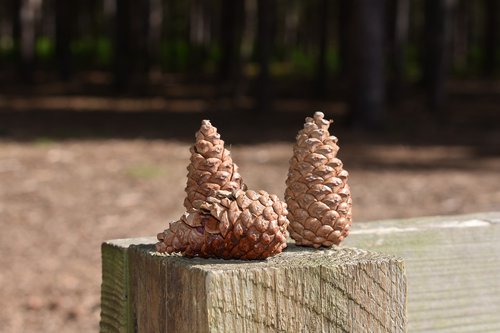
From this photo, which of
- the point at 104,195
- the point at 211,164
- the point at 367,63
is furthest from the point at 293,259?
the point at 367,63

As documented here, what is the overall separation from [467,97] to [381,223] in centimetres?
2027

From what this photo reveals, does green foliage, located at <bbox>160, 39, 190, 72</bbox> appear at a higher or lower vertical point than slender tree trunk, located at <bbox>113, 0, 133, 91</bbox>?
higher

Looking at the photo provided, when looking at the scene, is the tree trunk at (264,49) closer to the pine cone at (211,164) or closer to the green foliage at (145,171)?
the green foliage at (145,171)

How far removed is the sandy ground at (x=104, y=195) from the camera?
582 cm

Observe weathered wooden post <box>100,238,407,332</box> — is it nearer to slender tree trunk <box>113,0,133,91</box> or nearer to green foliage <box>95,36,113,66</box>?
slender tree trunk <box>113,0,133,91</box>

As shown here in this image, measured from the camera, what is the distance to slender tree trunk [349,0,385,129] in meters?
14.5

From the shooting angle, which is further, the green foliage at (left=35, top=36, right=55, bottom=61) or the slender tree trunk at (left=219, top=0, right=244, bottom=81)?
the green foliage at (left=35, top=36, right=55, bottom=61)

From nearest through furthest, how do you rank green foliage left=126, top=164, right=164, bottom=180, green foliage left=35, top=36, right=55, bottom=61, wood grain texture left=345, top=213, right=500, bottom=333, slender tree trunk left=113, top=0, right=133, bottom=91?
wood grain texture left=345, top=213, right=500, bottom=333
green foliage left=126, top=164, right=164, bottom=180
slender tree trunk left=113, top=0, right=133, bottom=91
green foliage left=35, top=36, right=55, bottom=61

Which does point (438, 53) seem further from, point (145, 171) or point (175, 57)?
point (175, 57)

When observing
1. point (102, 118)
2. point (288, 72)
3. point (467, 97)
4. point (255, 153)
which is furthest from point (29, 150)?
point (288, 72)

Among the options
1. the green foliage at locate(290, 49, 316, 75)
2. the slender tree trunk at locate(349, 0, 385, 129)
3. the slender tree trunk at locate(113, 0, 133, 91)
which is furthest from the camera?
the green foliage at locate(290, 49, 316, 75)

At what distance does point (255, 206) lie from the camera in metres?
1.54

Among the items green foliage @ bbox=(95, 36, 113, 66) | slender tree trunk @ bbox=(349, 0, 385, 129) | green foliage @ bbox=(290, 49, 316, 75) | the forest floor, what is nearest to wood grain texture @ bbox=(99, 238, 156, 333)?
the forest floor

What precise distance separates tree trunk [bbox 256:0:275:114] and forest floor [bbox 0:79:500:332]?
0.54m
